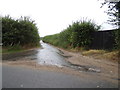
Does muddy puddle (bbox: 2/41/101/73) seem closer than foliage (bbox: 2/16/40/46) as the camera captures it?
Yes

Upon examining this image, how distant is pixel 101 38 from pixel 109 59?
426 cm

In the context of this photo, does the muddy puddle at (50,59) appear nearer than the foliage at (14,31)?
Yes

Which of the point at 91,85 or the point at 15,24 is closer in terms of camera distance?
the point at 91,85

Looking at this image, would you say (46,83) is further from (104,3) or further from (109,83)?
(104,3)

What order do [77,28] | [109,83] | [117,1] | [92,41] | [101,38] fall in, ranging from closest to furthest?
[109,83] → [117,1] → [101,38] → [92,41] → [77,28]

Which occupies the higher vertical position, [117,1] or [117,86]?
[117,1]

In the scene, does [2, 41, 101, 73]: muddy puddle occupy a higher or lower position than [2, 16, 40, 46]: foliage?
lower

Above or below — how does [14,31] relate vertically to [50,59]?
above

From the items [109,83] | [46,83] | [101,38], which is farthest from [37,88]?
[101,38]

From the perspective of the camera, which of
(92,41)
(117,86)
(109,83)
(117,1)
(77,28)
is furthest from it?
(77,28)

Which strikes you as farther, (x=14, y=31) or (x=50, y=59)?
(x=14, y=31)

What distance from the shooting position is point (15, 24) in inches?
620

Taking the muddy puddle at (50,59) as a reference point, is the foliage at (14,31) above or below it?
above

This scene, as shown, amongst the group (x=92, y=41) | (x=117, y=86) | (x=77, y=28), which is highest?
(x=77, y=28)
